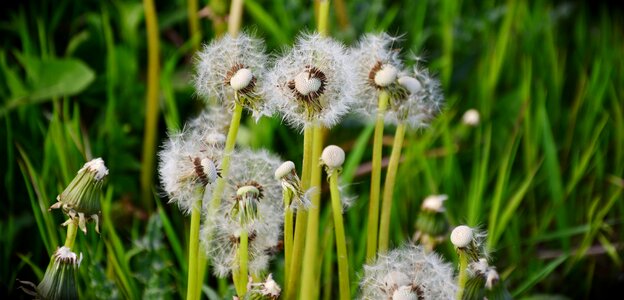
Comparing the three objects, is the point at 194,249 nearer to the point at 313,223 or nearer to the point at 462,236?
the point at 313,223

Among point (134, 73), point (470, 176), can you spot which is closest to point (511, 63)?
point (470, 176)

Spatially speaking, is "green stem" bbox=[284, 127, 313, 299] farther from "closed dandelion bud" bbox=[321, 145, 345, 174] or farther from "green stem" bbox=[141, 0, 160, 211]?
"green stem" bbox=[141, 0, 160, 211]

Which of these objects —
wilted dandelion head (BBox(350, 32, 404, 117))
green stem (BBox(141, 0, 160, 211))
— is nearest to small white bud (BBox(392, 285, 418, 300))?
wilted dandelion head (BBox(350, 32, 404, 117))

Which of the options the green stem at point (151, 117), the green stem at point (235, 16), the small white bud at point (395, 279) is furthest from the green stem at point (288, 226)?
the green stem at point (151, 117)

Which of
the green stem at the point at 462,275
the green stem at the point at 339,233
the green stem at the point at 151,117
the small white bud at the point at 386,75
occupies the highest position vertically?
the green stem at the point at 151,117

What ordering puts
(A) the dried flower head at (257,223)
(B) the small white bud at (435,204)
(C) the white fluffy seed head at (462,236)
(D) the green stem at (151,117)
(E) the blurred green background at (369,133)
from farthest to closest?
(D) the green stem at (151,117)
(E) the blurred green background at (369,133)
(B) the small white bud at (435,204)
(A) the dried flower head at (257,223)
(C) the white fluffy seed head at (462,236)

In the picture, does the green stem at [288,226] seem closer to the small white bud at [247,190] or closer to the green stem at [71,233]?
the small white bud at [247,190]

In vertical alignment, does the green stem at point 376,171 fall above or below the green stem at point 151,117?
below

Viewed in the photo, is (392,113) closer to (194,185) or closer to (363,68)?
(363,68)
